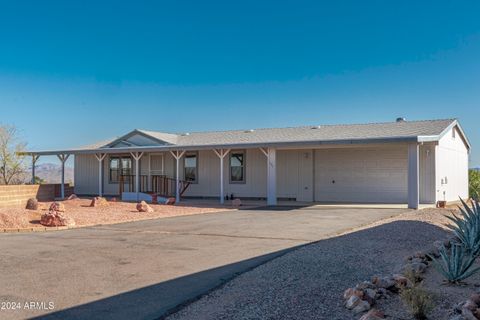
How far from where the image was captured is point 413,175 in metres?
15.1

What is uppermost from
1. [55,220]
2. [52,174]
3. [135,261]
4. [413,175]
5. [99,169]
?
[99,169]

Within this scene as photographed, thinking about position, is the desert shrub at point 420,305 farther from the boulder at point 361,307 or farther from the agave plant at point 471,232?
the agave plant at point 471,232

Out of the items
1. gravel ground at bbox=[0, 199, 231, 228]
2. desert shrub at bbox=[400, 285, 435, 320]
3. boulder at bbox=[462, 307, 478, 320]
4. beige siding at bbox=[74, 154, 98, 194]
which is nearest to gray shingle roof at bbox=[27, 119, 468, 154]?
beige siding at bbox=[74, 154, 98, 194]

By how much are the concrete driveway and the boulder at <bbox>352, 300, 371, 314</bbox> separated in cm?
189

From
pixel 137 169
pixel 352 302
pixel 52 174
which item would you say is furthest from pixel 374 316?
Result: pixel 52 174

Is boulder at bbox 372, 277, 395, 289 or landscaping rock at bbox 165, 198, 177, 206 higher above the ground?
boulder at bbox 372, 277, 395, 289

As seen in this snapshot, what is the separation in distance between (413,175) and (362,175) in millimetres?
4300

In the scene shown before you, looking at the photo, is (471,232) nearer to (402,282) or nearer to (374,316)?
(402,282)

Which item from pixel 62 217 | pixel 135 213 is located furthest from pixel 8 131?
pixel 62 217

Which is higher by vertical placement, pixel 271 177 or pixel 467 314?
pixel 271 177

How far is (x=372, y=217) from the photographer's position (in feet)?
43.3

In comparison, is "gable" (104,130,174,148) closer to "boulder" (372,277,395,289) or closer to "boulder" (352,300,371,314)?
"boulder" (372,277,395,289)

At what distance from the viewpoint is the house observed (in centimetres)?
1780

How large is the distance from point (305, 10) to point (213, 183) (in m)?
9.52
